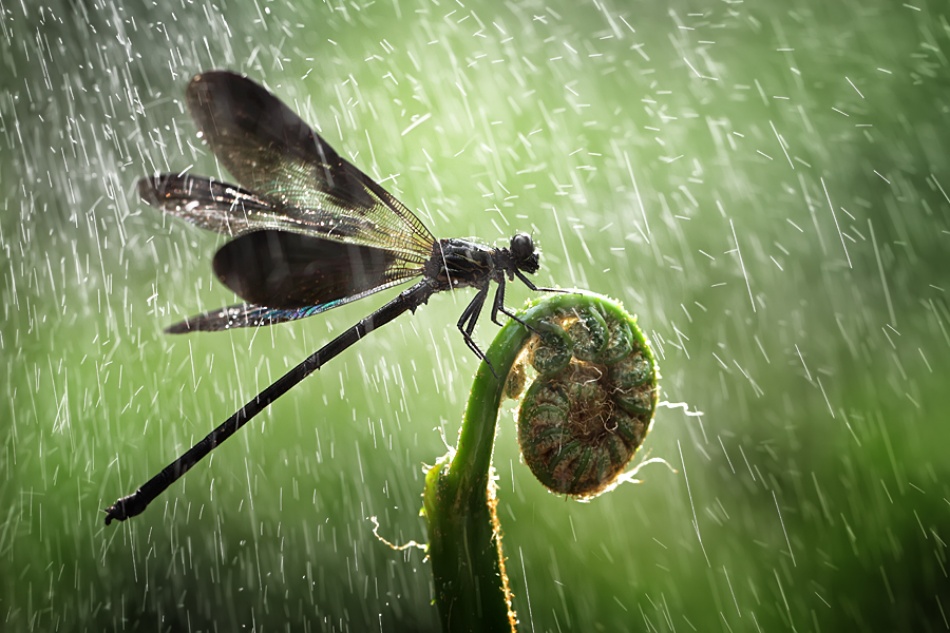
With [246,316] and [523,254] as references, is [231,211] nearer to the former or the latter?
[246,316]

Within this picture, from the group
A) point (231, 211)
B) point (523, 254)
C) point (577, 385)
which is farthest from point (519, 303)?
point (577, 385)

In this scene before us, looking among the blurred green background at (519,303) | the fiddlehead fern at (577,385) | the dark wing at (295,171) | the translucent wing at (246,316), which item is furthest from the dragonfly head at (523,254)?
the blurred green background at (519,303)

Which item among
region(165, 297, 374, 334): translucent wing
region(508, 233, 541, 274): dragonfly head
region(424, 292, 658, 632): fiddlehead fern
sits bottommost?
region(424, 292, 658, 632): fiddlehead fern

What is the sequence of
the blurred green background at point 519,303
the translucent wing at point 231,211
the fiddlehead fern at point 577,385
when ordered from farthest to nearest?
the blurred green background at point 519,303
the translucent wing at point 231,211
the fiddlehead fern at point 577,385

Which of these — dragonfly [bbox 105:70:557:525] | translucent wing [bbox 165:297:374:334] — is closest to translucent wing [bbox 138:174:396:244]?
dragonfly [bbox 105:70:557:525]

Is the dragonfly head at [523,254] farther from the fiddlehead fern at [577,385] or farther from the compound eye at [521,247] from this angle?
Answer: the fiddlehead fern at [577,385]

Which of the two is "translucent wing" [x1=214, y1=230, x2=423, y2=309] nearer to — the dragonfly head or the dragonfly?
the dragonfly

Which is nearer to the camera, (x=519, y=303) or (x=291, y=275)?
(x=291, y=275)
